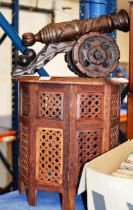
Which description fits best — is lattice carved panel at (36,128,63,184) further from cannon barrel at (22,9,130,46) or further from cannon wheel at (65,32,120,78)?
cannon barrel at (22,9,130,46)

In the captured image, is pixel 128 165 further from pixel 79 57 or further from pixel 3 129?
pixel 3 129

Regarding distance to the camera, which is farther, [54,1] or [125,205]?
[54,1]

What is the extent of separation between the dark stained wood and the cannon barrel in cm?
20

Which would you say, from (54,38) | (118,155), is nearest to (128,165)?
(118,155)

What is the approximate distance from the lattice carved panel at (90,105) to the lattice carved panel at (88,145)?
6 centimetres

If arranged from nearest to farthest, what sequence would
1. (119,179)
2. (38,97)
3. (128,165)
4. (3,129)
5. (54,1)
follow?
(119,179), (128,165), (38,97), (3,129), (54,1)

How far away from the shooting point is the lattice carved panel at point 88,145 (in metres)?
1.31

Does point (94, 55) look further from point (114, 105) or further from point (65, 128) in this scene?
point (65, 128)

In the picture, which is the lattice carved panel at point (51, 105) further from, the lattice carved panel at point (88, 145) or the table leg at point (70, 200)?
the table leg at point (70, 200)

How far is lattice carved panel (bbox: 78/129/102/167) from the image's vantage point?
1.31m

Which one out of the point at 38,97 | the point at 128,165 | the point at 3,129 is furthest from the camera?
the point at 3,129

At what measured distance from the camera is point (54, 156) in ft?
4.39

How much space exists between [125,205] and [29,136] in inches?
20.1

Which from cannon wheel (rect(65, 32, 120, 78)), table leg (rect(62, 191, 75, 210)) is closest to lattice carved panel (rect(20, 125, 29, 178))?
table leg (rect(62, 191, 75, 210))
